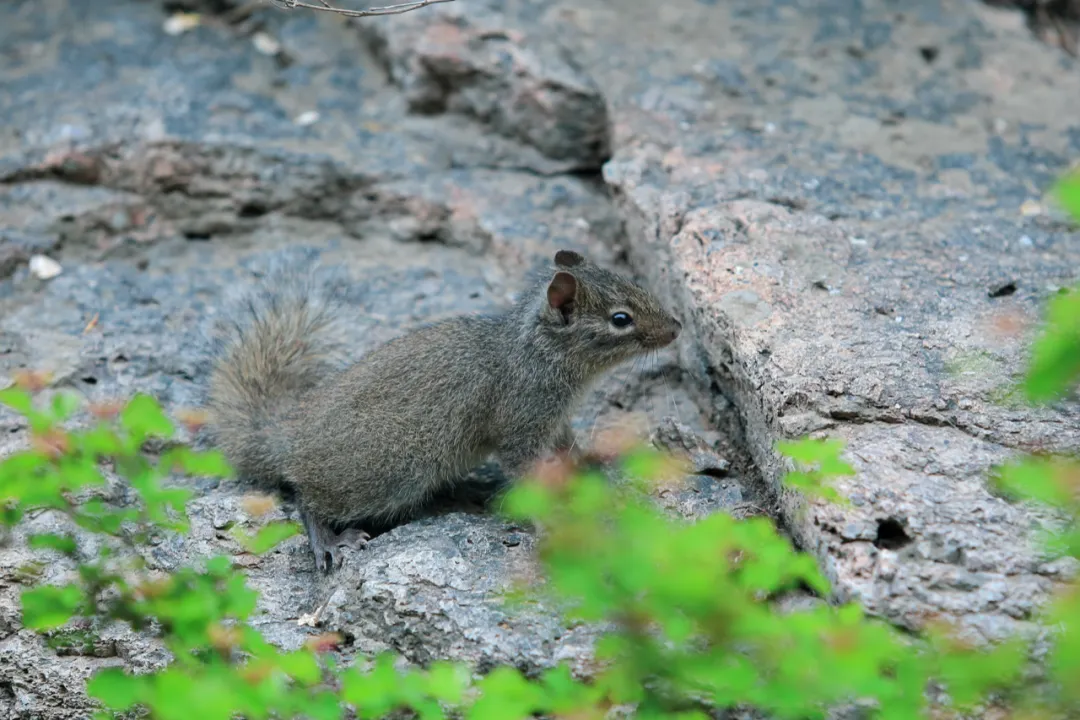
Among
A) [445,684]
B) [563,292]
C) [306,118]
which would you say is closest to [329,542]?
[563,292]

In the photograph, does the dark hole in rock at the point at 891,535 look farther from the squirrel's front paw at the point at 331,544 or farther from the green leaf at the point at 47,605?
the green leaf at the point at 47,605

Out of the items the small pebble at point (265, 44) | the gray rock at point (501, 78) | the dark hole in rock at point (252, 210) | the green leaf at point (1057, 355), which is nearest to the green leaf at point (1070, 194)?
the green leaf at point (1057, 355)

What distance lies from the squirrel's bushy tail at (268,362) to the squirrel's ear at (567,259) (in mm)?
1109

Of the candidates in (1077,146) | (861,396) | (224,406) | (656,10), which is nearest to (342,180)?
(224,406)

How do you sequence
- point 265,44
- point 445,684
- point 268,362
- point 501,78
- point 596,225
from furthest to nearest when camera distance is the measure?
point 265,44, point 501,78, point 596,225, point 268,362, point 445,684

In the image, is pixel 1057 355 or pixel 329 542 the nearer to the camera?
pixel 1057 355

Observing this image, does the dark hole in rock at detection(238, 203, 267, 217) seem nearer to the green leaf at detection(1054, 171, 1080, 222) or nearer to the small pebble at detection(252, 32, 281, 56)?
the small pebble at detection(252, 32, 281, 56)

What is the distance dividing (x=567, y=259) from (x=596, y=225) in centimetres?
118

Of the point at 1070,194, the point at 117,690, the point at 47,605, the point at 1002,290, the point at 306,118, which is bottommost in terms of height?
the point at 306,118

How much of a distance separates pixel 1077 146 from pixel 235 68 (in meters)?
4.78

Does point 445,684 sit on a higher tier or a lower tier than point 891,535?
higher

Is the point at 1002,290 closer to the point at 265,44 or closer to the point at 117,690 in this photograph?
the point at 117,690

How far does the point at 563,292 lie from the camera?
15.5 feet

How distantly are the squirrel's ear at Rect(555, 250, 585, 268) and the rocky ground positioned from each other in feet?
1.68
